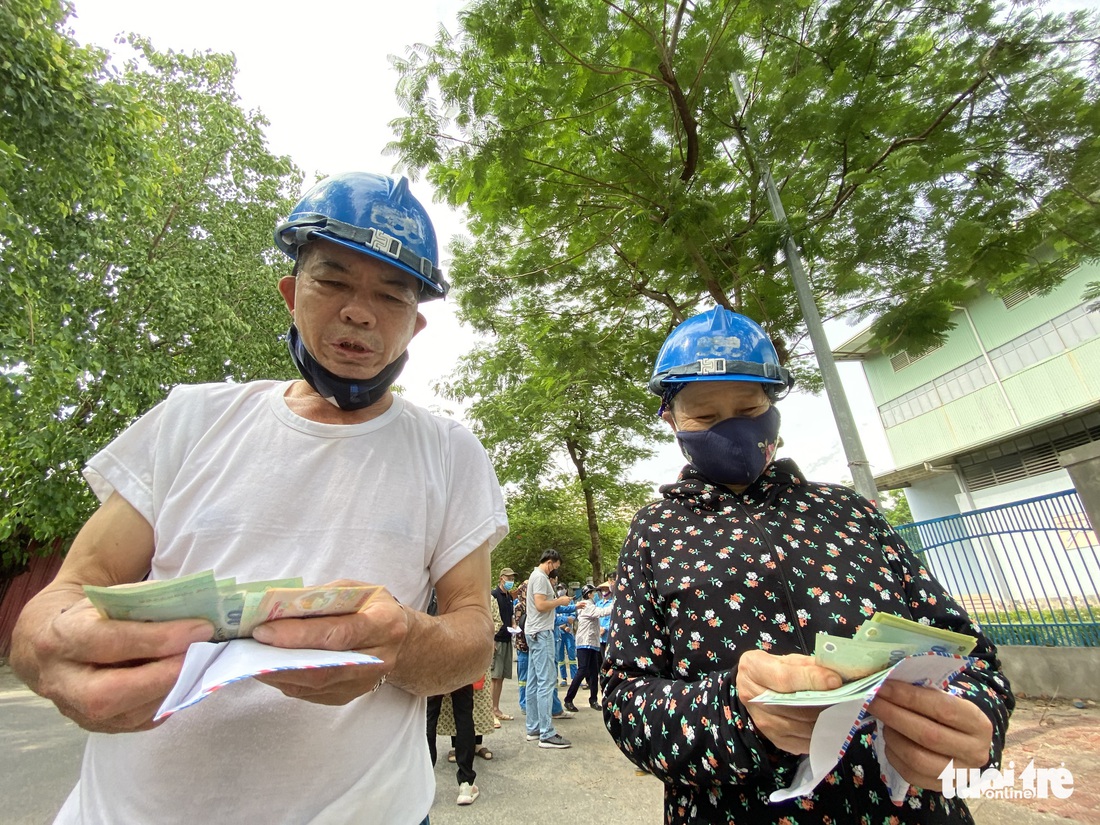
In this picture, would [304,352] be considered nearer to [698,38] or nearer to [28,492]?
[698,38]

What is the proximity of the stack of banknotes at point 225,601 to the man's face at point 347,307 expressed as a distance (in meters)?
0.62

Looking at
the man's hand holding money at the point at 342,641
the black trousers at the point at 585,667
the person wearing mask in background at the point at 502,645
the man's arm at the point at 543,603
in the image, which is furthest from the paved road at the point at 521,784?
the man's hand holding money at the point at 342,641

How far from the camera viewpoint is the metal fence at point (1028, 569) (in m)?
5.46

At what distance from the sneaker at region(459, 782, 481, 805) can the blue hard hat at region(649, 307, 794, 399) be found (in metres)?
3.96

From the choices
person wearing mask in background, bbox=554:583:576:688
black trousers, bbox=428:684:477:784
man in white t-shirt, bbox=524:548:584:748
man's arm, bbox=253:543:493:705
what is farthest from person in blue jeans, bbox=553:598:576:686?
man's arm, bbox=253:543:493:705

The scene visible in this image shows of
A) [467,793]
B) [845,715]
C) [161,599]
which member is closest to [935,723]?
[845,715]

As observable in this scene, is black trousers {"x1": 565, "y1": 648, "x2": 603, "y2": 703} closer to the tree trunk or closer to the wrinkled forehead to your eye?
the wrinkled forehead

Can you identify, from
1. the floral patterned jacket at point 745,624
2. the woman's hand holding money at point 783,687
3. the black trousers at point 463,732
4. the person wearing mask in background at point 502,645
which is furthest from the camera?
the person wearing mask in background at point 502,645

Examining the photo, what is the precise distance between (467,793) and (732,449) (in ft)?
13.2

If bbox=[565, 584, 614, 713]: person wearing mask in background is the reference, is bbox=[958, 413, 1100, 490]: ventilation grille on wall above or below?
above

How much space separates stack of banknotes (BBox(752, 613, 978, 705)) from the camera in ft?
2.75

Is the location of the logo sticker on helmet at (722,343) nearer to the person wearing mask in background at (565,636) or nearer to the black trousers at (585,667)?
the black trousers at (585,667)

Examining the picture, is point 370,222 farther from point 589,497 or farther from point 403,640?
point 589,497

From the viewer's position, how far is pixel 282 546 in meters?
1.08
